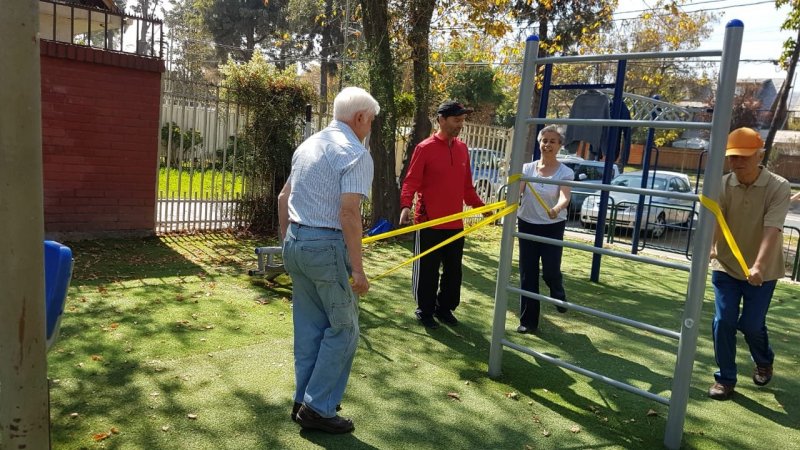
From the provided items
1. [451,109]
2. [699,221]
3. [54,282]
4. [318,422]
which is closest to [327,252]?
[318,422]

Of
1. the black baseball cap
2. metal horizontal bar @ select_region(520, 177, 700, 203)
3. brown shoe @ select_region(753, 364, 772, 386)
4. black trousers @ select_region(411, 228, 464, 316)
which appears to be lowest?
brown shoe @ select_region(753, 364, 772, 386)

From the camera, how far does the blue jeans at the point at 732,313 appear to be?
4.09m

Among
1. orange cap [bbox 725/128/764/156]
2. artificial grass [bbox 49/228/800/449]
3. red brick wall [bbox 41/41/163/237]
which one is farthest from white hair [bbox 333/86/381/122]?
red brick wall [bbox 41/41/163/237]

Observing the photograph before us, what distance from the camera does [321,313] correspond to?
338 centimetres

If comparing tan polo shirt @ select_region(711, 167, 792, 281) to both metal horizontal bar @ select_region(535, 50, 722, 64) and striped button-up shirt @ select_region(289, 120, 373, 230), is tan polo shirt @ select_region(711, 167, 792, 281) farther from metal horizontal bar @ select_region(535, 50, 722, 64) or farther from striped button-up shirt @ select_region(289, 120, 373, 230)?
striped button-up shirt @ select_region(289, 120, 373, 230)

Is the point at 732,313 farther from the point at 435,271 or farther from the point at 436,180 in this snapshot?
the point at 436,180

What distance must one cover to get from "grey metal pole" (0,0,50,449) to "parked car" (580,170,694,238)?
8.99 m

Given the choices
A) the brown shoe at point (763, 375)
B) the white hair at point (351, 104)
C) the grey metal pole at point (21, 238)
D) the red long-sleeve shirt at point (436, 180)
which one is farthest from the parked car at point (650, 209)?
the grey metal pole at point (21, 238)

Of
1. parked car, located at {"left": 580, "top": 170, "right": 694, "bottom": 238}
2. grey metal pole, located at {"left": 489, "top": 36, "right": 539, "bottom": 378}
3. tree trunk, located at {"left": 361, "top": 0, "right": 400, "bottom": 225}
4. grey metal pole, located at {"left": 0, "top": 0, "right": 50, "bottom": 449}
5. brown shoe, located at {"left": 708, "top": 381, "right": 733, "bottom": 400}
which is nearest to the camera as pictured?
grey metal pole, located at {"left": 0, "top": 0, "right": 50, "bottom": 449}

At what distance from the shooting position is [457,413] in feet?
12.4

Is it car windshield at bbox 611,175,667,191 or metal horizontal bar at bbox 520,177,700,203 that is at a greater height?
metal horizontal bar at bbox 520,177,700,203

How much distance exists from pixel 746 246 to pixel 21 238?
403 centimetres

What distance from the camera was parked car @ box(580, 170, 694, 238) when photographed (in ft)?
36.5

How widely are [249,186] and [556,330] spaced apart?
5.68m
